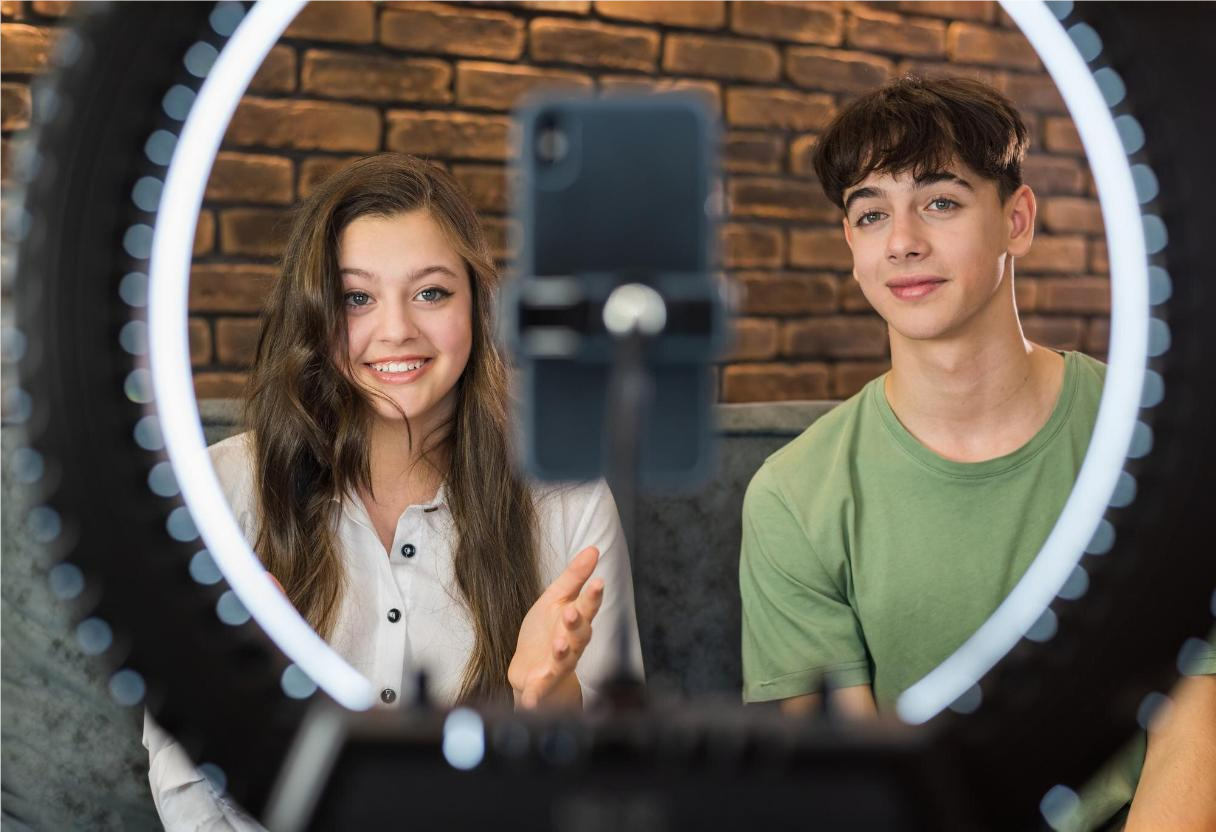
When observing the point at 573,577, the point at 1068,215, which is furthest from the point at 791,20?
the point at 573,577

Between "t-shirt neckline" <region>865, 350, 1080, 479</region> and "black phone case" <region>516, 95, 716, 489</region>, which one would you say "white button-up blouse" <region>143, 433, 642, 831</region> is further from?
"black phone case" <region>516, 95, 716, 489</region>

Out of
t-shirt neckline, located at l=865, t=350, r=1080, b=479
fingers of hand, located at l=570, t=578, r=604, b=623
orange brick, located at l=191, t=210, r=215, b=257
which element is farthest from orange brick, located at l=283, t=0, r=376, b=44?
fingers of hand, located at l=570, t=578, r=604, b=623

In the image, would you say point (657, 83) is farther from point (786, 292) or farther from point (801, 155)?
point (786, 292)

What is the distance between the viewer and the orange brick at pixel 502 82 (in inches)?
56.2

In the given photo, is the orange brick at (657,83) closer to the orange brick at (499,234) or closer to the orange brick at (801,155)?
the orange brick at (801,155)

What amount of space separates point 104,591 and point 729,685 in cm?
97

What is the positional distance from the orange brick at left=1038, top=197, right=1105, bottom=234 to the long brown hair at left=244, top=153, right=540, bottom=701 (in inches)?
43.6

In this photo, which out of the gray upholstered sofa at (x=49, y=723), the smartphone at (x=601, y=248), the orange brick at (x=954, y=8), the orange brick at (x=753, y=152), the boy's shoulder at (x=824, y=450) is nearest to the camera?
the smartphone at (x=601, y=248)

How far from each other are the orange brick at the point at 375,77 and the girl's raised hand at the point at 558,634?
92 centimetres

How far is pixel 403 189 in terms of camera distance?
0.96m

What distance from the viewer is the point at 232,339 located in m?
1.36

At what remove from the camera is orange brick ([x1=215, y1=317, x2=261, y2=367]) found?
1.35 m

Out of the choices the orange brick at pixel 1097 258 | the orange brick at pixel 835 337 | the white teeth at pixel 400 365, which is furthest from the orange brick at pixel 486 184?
the orange brick at pixel 1097 258

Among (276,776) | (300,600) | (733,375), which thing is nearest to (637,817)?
(276,776)
